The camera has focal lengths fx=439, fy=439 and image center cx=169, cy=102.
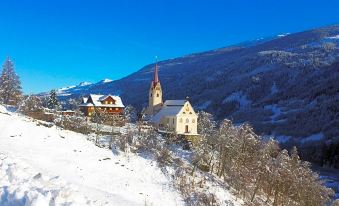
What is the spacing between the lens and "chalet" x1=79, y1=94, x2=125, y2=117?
89594 mm

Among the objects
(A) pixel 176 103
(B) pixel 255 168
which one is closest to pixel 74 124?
(B) pixel 255 168

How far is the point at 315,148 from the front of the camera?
17738 cm

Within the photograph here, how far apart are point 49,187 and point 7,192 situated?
1914mm

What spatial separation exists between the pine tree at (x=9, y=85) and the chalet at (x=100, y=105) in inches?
505

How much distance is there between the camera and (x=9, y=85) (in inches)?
3334

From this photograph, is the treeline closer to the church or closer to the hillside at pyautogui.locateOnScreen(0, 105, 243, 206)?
the hillside at pyautogui.locateOnScreen(0, 105, 243, 206)

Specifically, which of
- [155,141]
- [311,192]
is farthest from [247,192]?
[155,141]

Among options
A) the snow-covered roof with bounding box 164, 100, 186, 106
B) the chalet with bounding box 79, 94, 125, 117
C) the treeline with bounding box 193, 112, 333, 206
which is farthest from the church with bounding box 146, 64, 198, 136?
the treeline with bounding box 193, 112, 333, 206

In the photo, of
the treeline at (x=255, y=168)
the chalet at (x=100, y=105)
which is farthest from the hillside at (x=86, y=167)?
the chalet at (x=100, y=105)

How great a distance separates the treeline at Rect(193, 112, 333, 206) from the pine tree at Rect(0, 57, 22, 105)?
39604mm

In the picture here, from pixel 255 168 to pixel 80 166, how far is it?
91.0 ft

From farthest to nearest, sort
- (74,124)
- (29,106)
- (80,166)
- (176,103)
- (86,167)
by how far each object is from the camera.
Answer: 1. (176,103)
2. (29,106)
3. (74,124)
4. (86,167)
5. (80,166)

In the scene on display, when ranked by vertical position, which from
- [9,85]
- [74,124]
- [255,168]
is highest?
[9,85]

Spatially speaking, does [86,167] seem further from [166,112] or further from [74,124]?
[166,112]
